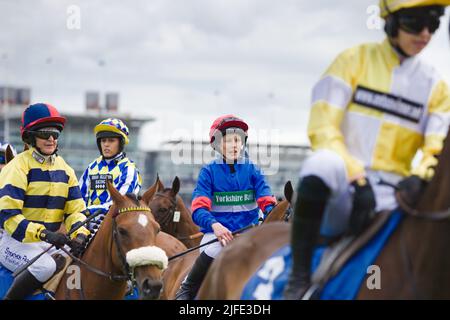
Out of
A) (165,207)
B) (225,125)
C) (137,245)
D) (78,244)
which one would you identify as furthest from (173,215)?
(137,245)

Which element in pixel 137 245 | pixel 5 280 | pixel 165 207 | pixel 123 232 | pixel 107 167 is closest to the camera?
pixel 137 245

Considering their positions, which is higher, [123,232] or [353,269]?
[353,269]

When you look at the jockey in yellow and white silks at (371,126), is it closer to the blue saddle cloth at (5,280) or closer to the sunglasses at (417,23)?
the sunglasses at (417,23)

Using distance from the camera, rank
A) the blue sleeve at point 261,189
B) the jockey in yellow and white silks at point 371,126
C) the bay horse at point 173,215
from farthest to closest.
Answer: the bay horse at point 173,215 < the blue sleeve at point 261,189 < the jockey in yellow and white silks at point 371,126

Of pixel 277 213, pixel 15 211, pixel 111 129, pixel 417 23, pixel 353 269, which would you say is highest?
pixel 417 23

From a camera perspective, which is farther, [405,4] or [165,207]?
[165,207]

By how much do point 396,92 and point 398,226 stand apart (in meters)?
0.75

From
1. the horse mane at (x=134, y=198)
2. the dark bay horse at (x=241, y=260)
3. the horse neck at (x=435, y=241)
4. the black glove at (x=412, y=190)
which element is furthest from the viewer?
the horse mane at (x=134, y=198)

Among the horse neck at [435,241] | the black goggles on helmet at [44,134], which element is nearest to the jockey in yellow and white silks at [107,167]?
the black goggles on helmet at [44,134]

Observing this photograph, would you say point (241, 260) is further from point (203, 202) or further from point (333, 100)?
point (203, 202)

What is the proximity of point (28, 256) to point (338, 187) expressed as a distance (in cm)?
421

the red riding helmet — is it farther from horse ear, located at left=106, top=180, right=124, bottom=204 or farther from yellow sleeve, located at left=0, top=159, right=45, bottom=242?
yellow sleeve, located at left=0, top=159, right=45, bottom=242

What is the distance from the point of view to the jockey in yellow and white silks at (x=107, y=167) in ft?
29.2

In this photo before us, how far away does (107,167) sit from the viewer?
9008 millimetres
